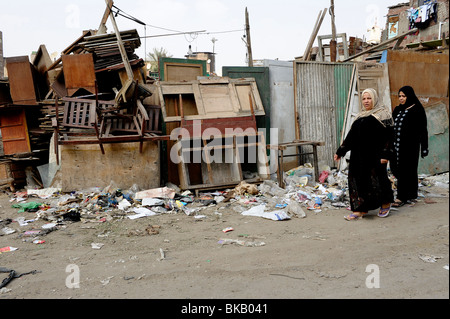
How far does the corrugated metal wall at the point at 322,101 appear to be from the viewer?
23.9ft

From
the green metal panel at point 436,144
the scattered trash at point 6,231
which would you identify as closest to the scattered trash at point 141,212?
the scattered trash at point 6,231

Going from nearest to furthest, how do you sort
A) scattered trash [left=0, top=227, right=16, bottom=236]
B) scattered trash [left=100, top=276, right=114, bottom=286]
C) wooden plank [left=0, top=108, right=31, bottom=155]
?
scattered trash [left=100, top=276, right=114, bottom=286] → scattered trash [left=0, top=227, right=16, bottom=236] → wooden plank [left=0, top=108, right=31, bottom=155]

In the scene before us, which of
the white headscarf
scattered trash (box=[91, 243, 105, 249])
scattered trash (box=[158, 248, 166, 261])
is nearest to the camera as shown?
scattered trash (box=[158, 248, 166, 261])

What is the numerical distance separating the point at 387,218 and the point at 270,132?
330 centimetres

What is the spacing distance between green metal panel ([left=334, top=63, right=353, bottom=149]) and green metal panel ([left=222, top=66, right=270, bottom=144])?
1617 millimetres

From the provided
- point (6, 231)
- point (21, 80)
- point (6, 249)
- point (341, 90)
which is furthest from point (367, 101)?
point (21, 80)

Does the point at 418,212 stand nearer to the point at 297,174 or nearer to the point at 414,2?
the point at 297,174

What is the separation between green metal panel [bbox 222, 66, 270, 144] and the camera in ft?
22.8

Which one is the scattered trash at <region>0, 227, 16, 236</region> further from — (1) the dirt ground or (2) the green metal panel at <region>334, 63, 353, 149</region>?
(2) the green metal panel at <region>334, 63, 353, 149</region>

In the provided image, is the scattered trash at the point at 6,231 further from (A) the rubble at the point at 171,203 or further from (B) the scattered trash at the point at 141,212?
(B) the scattered trash at the point at 141,212

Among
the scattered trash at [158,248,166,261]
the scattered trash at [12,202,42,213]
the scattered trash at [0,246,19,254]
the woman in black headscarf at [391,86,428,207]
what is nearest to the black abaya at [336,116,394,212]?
the woman in black headscarf at [391,86,428,207]

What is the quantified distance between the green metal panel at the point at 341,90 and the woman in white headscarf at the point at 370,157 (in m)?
3.34

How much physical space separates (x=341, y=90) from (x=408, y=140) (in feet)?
9.91

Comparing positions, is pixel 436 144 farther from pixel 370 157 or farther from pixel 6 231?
pixel 6 231
